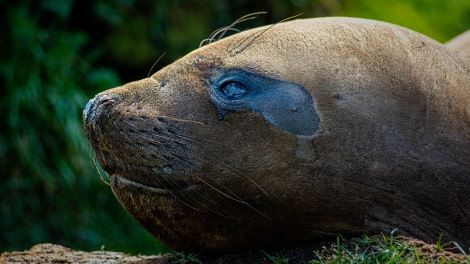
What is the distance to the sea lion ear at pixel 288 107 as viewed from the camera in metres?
3.66

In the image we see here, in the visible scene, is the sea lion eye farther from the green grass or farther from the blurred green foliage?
the blurred green foliage

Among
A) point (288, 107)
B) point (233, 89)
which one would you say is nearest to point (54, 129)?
point (233, 89)

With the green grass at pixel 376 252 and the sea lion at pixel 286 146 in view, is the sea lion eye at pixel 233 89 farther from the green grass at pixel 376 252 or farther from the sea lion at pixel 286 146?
the green grass at pixel 376 252

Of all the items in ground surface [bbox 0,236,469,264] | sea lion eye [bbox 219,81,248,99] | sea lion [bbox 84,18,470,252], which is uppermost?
sea lion eye [bbox 219,81,248,99]

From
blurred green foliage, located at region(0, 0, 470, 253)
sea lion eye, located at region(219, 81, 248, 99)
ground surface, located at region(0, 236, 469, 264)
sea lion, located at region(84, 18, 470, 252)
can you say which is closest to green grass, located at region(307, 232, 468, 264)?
ground surface, located at region(0, 236, 469, 264)

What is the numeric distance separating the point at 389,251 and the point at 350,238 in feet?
1.13

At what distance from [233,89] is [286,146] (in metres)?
0.40

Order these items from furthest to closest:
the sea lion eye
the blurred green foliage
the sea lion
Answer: the blurred green foliage < the sea lion eye < the sea lion

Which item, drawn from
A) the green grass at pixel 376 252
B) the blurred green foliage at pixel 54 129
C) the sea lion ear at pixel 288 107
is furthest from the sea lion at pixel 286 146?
the blurred green foliage at pixel 54 129

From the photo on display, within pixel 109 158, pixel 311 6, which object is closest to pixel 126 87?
pixel 109 158

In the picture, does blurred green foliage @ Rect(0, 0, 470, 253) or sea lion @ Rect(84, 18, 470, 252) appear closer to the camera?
sea lion @ Rect(84, 18, 470, 252)

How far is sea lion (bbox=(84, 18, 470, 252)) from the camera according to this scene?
3625 mm

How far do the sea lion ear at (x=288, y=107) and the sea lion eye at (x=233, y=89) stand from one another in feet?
0.26

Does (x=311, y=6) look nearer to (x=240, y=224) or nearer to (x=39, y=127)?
(x=39, y=127)
